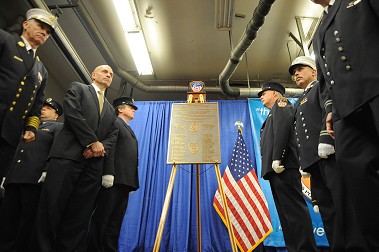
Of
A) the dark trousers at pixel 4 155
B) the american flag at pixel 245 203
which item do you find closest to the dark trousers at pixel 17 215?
the dark trousers at pixel 4 155

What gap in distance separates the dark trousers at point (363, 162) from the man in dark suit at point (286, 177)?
1.34 meters

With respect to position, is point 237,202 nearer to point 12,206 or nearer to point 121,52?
point 12,206

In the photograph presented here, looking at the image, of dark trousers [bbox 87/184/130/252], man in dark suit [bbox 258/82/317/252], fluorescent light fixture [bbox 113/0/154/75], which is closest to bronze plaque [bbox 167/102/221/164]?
man in dark suit [bbox 258/82/317/252]

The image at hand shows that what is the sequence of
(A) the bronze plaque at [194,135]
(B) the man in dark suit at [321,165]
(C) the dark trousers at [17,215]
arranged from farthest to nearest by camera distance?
1. (A) the bronze plaque at [194,135]
2. (C) the dark trousers at [17,215]
3. (B) the man in dark suit at [321,165]

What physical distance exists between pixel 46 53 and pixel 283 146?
5.10 m

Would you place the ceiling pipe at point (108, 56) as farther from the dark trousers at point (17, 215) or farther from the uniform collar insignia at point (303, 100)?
the uniform collar insignia at point (303, 100)

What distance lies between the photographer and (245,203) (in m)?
4.26

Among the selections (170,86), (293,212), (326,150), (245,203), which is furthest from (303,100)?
(170,86)

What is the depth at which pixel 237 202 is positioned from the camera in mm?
4301

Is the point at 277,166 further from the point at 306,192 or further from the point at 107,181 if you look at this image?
the point at 306,192

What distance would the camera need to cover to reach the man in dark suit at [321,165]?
1255mm

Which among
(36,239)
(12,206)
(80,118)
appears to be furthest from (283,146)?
(12,206)

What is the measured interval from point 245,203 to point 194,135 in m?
1.81

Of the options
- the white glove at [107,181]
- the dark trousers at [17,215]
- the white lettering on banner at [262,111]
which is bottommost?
the dark trousers at [17,215]
